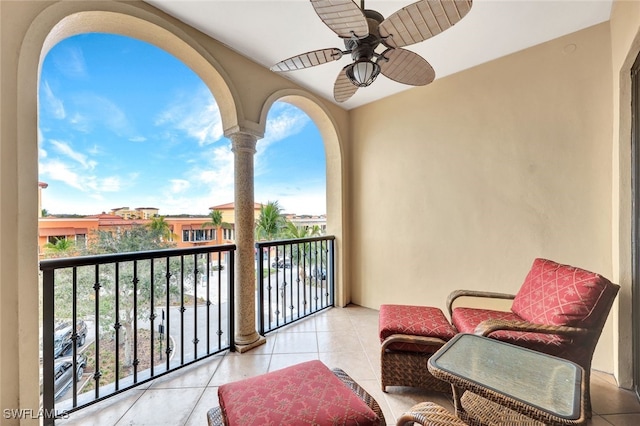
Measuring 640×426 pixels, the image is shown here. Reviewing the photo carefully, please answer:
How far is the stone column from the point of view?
2389mm

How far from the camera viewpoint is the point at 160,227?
3832mm

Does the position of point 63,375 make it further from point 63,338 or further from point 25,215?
point 25,215

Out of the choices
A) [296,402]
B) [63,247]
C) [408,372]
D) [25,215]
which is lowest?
[408,372]

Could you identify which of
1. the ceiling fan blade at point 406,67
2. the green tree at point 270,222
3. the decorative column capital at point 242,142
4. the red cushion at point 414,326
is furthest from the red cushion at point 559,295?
the green tree at point 270,222

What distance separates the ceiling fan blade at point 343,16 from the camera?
1.04 m

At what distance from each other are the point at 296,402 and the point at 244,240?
5.34ft

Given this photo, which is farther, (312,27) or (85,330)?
(85,330)

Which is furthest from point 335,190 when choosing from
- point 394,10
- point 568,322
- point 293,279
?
point 568,322

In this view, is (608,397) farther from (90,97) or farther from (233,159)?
(90,97)

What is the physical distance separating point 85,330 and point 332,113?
11.8 ft

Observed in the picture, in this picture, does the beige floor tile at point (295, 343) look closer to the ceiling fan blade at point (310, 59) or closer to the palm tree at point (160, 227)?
the ceiling fan blade at point (310, 59)

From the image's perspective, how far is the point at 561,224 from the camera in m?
2.17

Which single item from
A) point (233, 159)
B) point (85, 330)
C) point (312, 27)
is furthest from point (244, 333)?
point (312, 27)

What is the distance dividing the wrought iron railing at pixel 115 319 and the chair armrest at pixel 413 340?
1.50m
